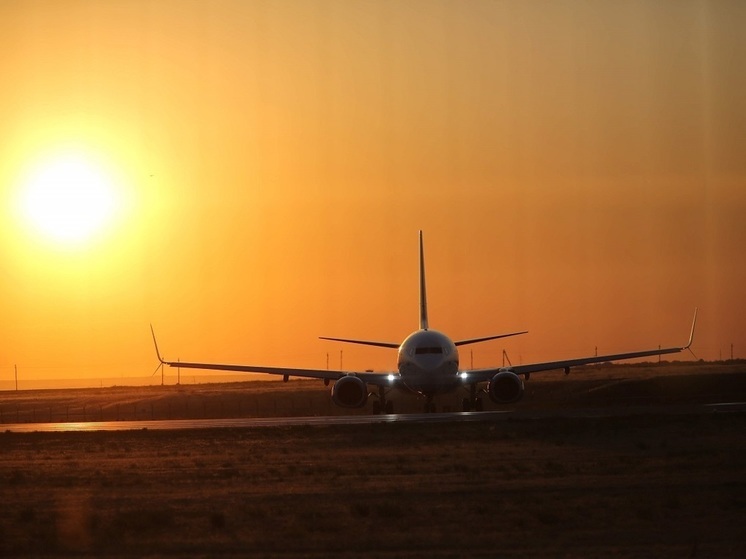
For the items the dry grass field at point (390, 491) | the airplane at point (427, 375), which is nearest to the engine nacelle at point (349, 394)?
the airplane at point (427, 375)

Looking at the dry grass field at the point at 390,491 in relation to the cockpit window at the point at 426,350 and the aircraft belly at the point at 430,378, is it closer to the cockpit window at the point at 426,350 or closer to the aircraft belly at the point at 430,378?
the aircraft belly at the point at 430,378

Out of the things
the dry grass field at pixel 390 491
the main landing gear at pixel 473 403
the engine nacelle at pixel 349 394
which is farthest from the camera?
the main landing gear at pixel 473 403

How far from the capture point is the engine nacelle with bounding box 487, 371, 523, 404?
207 ft

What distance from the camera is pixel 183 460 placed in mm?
37000

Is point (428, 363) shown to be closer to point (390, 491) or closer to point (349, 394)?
point (349, 394)

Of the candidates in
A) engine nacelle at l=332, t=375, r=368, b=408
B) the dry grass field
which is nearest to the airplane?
engine nacelle at l=332, t=375, r=368, b=408

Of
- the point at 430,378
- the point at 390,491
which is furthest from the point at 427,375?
the point at 390,491

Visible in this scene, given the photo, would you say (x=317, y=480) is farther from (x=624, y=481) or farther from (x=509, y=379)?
(x=509, y=379)

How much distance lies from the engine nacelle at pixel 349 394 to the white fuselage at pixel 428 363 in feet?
7.60

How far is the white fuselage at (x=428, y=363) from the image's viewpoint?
61.2 meters

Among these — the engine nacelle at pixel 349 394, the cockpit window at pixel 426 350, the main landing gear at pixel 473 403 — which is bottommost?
the main landing gear at pixel 473 403

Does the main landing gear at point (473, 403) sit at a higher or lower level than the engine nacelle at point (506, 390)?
lower

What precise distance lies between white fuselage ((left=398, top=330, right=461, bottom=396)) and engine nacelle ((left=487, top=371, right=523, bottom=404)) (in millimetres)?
2034

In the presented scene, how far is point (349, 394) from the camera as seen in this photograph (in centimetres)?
6381
